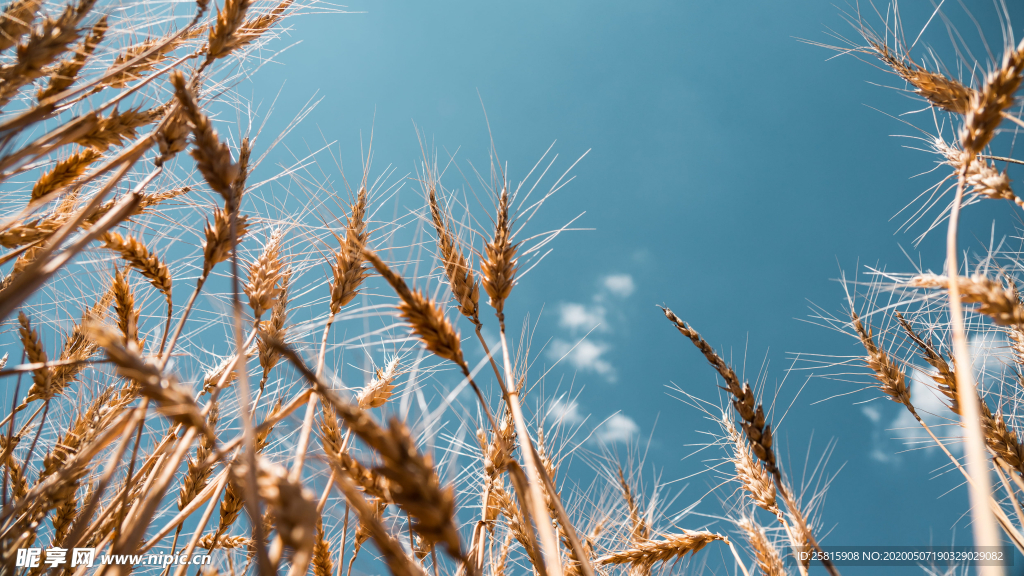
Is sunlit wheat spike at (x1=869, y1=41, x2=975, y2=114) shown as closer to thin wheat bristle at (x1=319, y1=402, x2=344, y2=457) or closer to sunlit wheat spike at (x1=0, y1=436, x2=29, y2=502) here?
thin wheat bristle at (x1=319, y1=402, x2=344, y2=457)

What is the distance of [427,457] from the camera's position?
720 mm

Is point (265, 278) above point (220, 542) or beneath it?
above

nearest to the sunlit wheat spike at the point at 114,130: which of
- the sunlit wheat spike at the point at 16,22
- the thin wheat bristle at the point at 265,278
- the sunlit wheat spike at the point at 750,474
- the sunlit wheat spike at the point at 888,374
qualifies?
the sunlit wheat spike at the point at 16,22

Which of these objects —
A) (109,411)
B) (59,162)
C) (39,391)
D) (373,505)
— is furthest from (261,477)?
(39,391)

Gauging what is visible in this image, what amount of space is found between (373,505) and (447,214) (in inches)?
46.3

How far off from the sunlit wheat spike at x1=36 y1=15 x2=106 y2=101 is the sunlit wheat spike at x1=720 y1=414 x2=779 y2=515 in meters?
2.61

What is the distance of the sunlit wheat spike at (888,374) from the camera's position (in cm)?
253

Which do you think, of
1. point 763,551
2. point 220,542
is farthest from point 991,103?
point 220,542

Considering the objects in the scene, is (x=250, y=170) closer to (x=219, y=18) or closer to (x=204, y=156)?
(x=219, y=18)

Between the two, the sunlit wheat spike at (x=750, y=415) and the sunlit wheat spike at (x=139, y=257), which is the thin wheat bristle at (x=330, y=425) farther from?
the sunlit wheat spike at (x=750, y=415)

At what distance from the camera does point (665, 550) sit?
2088mm

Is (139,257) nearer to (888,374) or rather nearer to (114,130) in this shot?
(114,130)

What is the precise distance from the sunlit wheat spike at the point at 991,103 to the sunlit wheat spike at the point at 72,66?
276 centimetres

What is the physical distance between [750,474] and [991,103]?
163 cm
